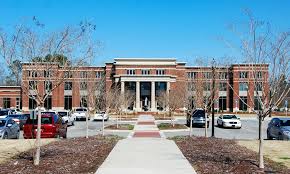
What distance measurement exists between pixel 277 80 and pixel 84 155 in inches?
280

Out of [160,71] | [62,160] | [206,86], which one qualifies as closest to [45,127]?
[62,160]

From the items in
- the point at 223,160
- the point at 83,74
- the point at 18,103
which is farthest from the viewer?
the point at 18,103

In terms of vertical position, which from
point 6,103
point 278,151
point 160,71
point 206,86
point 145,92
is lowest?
point 278,151

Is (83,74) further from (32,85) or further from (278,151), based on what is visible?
(32,85)

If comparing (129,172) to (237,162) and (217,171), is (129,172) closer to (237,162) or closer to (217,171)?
(217,171)

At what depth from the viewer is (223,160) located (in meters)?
14.3

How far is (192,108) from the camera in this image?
2884 centimetres

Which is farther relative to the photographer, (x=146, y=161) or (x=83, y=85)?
(x=83, y=85)

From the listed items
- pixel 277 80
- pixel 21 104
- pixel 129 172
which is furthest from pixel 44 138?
pixel 21 104

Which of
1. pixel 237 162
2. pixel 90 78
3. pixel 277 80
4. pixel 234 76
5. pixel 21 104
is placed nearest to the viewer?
pixel 277 80

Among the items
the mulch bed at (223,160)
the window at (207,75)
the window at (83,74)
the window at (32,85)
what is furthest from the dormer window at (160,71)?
the window at (32,85)

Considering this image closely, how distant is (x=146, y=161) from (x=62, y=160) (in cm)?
264

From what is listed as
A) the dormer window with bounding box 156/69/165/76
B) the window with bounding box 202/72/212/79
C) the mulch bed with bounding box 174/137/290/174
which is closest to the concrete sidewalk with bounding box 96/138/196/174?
the mulch bed with bounding box 174/137/290/174

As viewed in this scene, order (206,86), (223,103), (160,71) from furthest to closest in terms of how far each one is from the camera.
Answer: (223,103) < (160,71) < (206,86)
